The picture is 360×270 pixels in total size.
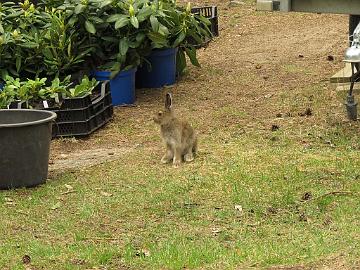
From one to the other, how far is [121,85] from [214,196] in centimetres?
406

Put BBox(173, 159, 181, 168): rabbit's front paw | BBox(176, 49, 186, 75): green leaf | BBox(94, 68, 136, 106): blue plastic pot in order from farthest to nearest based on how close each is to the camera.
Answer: BBox(176, 49, 186, 75): green leaf, BBox(94, 68, 136, 106): blue plastic pot, BBox(173, 159, 181, 168): rabbit's front paw

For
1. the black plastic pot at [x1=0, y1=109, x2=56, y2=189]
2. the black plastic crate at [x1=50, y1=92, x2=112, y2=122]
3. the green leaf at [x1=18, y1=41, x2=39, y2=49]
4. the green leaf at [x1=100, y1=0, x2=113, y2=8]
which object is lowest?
the black plastic crate at [x1=50, y1=92, x2=112, y2=122]

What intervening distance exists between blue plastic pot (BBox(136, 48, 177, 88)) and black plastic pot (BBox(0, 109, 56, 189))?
4095 mm

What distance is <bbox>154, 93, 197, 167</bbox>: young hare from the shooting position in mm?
8117

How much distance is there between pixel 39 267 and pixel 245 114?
474cm

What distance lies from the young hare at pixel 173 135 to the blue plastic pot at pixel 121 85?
2599 millimetres

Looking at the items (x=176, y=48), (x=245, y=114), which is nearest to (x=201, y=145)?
(x=245, y=114)

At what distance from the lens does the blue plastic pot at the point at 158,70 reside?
11.6 meters

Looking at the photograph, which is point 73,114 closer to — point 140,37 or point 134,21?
point 134,21

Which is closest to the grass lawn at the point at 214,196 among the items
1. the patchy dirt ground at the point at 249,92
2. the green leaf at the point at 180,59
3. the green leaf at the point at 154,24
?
the patchy dirt ground at the point at 249,92

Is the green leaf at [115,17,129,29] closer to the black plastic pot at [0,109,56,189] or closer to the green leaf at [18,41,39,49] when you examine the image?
the green leaf at [18,41,39,49]

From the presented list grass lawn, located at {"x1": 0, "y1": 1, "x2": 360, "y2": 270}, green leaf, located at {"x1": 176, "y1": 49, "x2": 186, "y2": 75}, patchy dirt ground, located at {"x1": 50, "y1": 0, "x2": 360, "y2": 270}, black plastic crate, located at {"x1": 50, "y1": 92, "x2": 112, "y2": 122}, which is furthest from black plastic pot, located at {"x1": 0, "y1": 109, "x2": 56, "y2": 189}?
green leaf, located at {"x1": 176, "y1": 49, "x2": 186, "y2": 75}

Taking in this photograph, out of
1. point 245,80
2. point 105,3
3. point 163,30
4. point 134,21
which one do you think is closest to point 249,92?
point 245,80

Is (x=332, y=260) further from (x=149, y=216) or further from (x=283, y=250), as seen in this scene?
(x=149, y=216)
